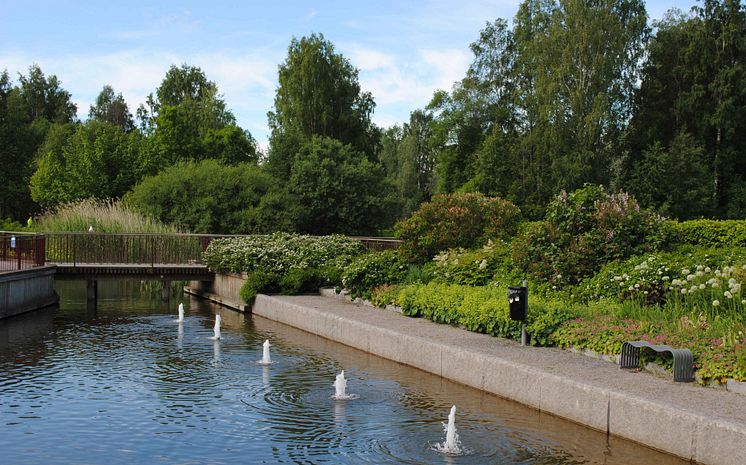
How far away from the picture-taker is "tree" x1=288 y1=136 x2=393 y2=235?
134 feet

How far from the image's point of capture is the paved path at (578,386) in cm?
838

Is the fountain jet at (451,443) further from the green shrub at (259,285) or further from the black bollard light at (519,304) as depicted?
the green shrub at (259,285)

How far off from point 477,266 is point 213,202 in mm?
19704

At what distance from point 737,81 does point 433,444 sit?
42186 mm

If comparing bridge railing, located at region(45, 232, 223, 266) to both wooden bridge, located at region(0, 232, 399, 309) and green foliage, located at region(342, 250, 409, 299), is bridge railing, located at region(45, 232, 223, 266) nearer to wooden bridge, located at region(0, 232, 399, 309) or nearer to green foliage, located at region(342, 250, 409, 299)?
wooden bridge, located at region(0, 232, 399, 309)

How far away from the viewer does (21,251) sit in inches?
905

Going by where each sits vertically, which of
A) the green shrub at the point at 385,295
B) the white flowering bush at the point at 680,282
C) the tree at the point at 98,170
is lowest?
the green shrub at the point at 385,295

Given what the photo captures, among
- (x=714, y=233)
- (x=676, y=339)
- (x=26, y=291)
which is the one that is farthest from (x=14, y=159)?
(x=676, y=339)

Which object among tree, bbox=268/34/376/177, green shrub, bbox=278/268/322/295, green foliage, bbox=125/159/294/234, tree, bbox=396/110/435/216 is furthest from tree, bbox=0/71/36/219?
green shrub, bbox=278/268/322/295

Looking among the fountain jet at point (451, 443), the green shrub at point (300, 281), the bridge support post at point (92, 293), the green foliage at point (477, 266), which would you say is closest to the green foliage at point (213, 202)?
the bridge support post at point (92, 293)

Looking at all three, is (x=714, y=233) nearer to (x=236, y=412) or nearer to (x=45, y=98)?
(x=236, y=412)

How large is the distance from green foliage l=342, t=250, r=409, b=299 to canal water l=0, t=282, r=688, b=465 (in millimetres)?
3543

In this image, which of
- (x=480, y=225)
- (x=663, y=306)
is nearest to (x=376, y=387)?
(x=663, y=306)

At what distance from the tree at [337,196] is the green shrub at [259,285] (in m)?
16.9
